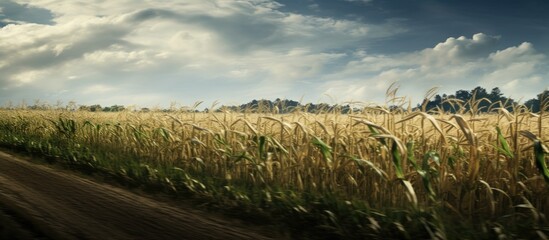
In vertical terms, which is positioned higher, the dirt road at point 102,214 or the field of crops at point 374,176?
the field of crops at point 374,176

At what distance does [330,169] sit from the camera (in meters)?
5.48

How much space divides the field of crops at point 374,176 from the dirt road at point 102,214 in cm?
56

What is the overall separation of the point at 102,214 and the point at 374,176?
10.3 feet

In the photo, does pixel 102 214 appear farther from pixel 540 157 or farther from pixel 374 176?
pixel 540 157

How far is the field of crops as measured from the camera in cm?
423

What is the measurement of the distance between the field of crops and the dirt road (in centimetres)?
56

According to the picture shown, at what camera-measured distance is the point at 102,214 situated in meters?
4.67

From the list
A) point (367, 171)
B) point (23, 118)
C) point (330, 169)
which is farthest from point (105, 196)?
point (23, 118)

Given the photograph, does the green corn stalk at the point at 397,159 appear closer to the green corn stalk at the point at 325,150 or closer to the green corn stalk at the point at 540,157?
the green corn stalk at the point at 325,150

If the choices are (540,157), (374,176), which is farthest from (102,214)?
(540,157)

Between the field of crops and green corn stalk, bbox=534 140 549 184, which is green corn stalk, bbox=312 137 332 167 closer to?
the field of crops

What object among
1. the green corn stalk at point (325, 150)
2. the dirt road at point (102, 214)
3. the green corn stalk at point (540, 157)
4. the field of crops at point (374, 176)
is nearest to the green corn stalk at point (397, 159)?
the field of crops at point (374, 176)

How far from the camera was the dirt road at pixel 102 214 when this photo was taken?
13.4 ft

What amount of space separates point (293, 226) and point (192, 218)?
43.3 inches
